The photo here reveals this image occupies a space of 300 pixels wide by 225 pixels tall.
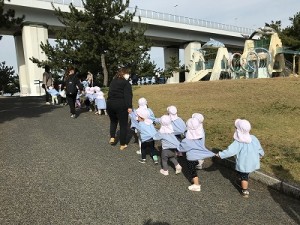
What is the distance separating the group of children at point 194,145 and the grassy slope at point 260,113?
0.83 meters

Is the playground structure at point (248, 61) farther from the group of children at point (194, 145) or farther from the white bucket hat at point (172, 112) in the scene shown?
the group of children at point (194, 145)

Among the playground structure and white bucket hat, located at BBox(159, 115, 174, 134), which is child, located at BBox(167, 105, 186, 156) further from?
the playground structure

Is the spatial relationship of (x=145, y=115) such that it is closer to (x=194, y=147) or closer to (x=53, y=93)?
(x=194, y=147)

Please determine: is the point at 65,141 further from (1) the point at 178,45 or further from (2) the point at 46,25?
(1) the point at 178,45

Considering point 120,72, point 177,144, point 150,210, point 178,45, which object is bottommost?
point 150,210

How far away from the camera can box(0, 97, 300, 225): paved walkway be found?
14.3 feet

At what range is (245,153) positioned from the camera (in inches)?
205

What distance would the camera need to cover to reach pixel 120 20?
23.6 metres

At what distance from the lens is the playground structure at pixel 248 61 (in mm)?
29141

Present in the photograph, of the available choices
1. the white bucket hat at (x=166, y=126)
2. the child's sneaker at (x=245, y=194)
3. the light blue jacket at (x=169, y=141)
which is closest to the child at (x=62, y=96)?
the white bucket hat at (x=166, y=126)

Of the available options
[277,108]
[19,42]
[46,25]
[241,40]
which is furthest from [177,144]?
[241,40]

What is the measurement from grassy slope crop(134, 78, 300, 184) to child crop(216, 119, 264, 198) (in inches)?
30.0

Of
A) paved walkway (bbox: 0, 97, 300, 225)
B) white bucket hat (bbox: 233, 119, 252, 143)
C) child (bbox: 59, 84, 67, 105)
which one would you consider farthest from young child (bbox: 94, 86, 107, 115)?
white bucket hat (bbox: 233, 119, 252, 143)

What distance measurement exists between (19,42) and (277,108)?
3152 cm
